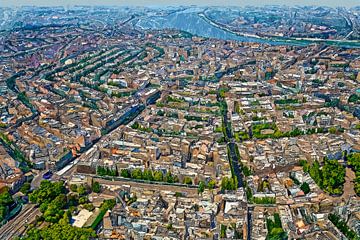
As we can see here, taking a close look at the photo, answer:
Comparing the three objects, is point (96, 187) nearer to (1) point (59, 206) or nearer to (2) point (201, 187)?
(1) point (59, 206)

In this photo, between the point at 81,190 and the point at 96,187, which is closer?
the point at 81,190

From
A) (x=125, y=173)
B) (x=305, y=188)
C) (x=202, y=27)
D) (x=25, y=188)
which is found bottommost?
(x=202, y=27)

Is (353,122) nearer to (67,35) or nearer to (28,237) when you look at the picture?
(28,237)

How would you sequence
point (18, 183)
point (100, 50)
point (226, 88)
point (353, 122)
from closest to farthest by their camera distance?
point (18, 183) < point (353, 122) < point (226, 88) < point (100, 50)

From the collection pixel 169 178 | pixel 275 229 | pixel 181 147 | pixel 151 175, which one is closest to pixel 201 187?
pixel 169 178

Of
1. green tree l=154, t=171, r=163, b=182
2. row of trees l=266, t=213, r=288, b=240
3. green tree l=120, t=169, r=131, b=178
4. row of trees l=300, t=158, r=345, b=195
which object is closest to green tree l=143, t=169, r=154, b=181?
green tree l=154, t=171, r=163, b=182

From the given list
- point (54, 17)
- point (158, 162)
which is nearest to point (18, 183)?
point (158, 162)

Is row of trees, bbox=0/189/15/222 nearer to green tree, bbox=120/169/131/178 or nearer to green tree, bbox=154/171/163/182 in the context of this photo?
green tree, bbox=120/169/131/178

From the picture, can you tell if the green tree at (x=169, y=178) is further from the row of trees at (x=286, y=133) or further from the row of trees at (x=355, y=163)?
the row of trees at (x=355, y=163)
